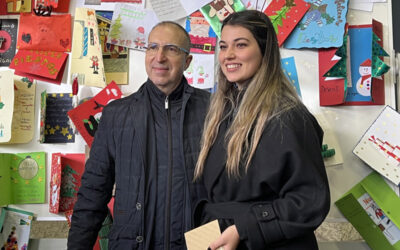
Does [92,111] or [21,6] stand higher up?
[21,6]

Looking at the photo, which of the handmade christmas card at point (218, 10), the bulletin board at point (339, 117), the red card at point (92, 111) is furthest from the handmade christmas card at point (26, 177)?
the handmade christmas card at point (218, 10)

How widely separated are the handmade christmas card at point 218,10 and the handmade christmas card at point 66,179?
2.48ft

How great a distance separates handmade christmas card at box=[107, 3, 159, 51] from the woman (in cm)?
63

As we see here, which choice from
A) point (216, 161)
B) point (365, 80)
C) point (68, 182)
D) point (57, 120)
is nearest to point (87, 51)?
point (57, 120)

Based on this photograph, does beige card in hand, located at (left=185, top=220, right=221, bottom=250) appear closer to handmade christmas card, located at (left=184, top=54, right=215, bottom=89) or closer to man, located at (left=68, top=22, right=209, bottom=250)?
man, located at (left=68, top=22, right=209, bottom=250)

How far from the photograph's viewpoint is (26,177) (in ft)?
5.13

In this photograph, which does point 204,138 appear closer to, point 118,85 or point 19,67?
point 118,85

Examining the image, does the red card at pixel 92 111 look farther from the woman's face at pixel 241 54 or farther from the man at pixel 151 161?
the woman's face at pixel 241 54

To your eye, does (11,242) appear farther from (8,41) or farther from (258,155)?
(258,155)

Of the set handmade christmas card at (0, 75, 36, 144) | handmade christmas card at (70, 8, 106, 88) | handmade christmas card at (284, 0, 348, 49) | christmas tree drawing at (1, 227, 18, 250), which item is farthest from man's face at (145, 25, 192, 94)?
christmas tree drawing at (1, 227, 18, 250)

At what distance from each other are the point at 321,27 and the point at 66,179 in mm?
1188

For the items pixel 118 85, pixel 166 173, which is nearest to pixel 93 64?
pixel 118 85

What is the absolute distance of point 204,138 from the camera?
1.02 meters

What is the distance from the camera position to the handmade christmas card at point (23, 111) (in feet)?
5.16
